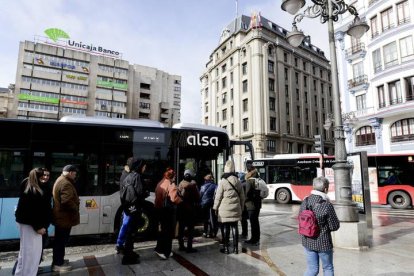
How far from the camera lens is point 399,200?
1552cm

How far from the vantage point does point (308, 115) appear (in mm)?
48625

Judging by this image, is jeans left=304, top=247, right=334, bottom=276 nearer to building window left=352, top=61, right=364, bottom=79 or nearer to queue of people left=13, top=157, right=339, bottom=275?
queue of people left=13, top=157, right=339, bottom=275

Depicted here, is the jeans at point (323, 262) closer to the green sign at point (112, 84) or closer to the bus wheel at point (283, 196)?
the bus wheel at point (283, 196)

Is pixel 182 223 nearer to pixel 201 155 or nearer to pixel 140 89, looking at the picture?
pixel 201 155

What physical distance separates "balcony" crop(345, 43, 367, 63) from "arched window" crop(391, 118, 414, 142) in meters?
7.01

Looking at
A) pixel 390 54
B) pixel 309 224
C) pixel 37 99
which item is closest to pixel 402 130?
pixel 390 54

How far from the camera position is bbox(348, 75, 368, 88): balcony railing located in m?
25.8

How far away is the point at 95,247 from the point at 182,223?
2317 mm

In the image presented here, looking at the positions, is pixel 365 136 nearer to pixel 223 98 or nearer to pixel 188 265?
pixel 188 265

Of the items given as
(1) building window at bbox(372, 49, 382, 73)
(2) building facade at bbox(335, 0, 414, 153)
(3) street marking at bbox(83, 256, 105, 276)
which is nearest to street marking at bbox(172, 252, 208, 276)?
(3) street marking at bbox(83, 256, 105, 276)

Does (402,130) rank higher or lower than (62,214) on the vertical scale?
higher

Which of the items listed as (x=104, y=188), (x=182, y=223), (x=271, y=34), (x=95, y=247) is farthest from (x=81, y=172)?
(x=271, y=34)

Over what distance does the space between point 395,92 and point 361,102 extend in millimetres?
3571

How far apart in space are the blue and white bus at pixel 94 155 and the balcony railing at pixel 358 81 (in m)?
23.5
